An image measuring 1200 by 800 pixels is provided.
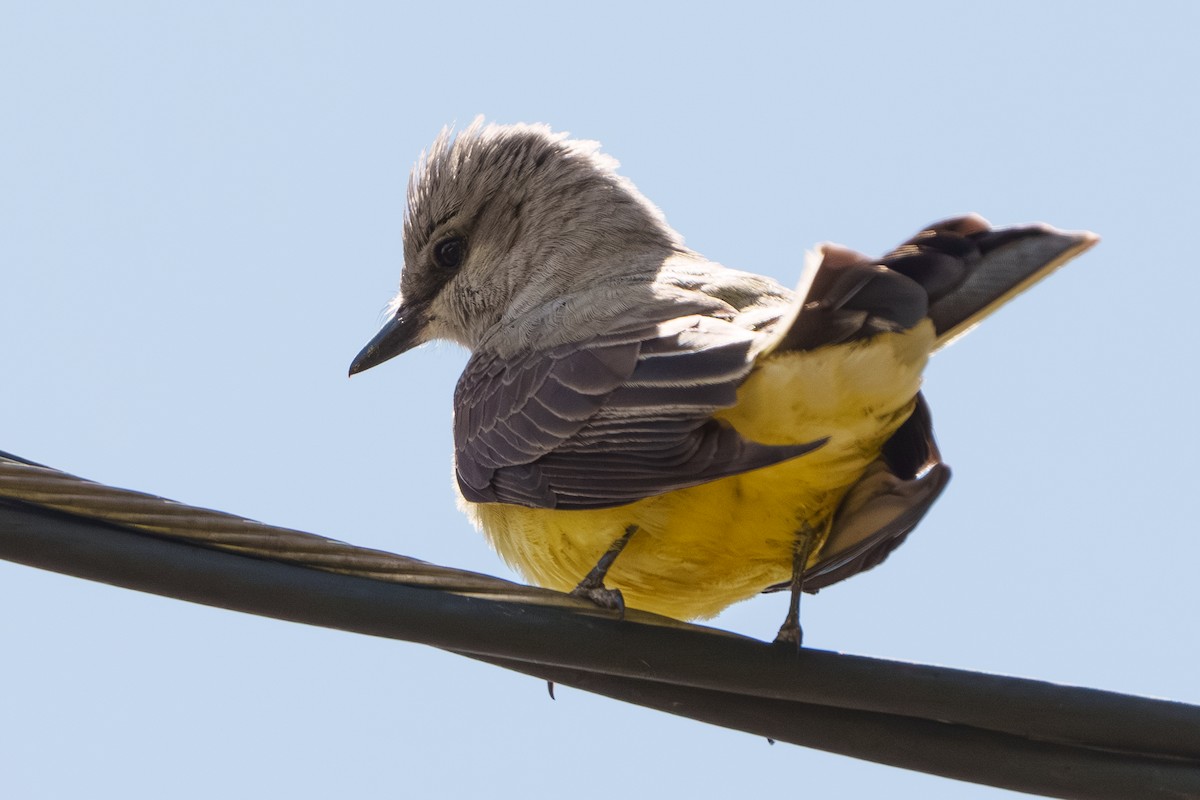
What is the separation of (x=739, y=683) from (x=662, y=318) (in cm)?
142

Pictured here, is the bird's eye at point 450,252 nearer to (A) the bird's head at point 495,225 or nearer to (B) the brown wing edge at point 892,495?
(A) the bird's head at point 495,225

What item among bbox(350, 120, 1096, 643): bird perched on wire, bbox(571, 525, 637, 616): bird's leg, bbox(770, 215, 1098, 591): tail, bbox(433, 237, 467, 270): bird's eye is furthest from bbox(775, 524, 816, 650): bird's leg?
bbox(433, 237, 467, 270): bird's eye

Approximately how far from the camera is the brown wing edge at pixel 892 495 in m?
3.78

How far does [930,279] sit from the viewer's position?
3395mm

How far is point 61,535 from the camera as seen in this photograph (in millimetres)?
2777

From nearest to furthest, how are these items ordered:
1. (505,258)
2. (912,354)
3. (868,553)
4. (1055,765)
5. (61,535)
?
(61,535), (1055,765), (912,354), (868,553), (505,258)

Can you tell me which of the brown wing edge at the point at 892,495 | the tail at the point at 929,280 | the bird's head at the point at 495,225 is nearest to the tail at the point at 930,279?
the tail at the point at 929,280

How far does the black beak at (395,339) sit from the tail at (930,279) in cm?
336

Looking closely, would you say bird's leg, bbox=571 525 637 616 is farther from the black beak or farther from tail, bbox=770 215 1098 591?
the black beak

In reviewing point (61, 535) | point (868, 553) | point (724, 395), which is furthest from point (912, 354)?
point (61, 535)

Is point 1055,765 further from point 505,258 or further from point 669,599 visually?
point 505,258

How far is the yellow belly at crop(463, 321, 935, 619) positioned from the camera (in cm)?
357

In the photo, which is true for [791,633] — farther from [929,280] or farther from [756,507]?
[929,280]

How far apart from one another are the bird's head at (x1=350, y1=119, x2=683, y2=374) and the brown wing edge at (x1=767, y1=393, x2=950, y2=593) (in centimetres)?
213
